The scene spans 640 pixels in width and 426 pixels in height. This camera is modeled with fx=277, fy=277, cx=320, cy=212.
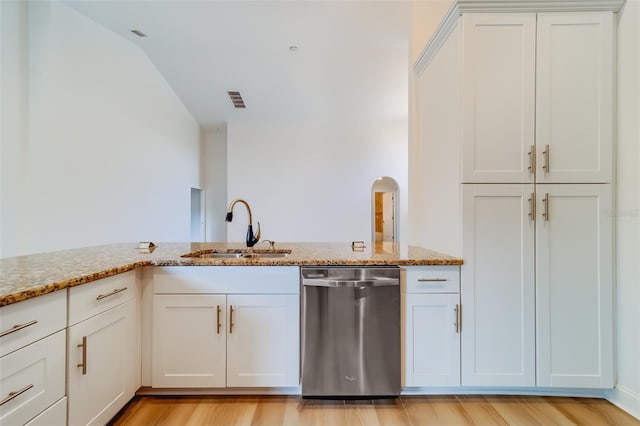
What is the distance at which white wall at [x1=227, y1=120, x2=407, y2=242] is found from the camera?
19.7 feet

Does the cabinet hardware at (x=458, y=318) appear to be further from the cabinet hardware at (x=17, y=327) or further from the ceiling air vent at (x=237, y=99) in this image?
the ceiling air vent at (x=237, y=99)

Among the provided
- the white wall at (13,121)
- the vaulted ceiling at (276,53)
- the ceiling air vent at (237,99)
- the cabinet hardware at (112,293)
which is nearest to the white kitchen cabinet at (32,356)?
the cabinet hardware at (112,293)

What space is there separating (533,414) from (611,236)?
1163 mm

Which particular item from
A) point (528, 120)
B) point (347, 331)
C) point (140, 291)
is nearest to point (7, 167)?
point (140, 291)

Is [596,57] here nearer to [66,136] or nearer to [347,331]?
[347,331]

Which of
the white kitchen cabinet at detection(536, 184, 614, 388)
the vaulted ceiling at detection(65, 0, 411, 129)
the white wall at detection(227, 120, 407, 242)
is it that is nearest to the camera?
the white kitchen cabinet at detection(536, 184, 614, 388)

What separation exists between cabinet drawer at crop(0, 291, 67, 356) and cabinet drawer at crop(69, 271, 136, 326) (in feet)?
0.16

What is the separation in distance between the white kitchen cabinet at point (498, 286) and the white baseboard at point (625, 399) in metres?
0.51

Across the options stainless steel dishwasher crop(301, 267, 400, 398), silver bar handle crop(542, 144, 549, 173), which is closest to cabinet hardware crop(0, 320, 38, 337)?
stainless steel dishwasher crop(301, 267, 400, 398)

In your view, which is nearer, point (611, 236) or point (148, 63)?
point (611, 236)

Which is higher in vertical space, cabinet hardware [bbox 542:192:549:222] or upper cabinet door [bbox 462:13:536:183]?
upper cabinet door [bbox 462:13:536:183]

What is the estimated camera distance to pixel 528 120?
171 cm

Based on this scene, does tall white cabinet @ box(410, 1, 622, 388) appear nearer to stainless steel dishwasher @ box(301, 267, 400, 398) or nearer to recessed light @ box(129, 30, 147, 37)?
stainless steel dishwasher @ box(301, 267, 400, 398)

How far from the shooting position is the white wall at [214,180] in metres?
6.61
